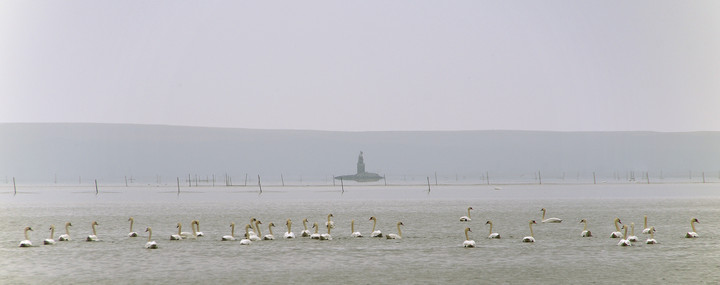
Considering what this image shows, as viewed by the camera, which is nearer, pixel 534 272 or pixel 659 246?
pixel 534 272

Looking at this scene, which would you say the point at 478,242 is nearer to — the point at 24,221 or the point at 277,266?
the point at 277,266

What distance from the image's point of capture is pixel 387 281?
41656 mm

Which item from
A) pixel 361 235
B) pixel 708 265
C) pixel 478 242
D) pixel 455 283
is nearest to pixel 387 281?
pixel 455 283

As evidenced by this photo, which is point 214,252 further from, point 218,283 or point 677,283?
point 677,283

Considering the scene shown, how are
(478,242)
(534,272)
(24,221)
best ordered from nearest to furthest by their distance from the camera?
1. (534,272)
2. (478,242)
3. (24,221)

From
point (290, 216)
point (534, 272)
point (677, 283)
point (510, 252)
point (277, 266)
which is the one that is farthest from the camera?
point (290, 216)

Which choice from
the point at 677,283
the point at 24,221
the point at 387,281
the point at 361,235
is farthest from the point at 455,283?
the point at 24,221

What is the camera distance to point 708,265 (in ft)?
152

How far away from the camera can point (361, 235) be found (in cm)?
6644

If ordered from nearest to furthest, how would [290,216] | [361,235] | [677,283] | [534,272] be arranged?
1. [677,283]
2. [534,272]
3. [361,235]
4. [290,216]

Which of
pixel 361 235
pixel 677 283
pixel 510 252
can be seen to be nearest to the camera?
pixel 677 283

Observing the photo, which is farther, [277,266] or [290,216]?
[290,216]

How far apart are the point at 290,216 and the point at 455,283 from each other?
65.3 m

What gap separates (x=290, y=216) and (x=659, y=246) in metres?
54.0
